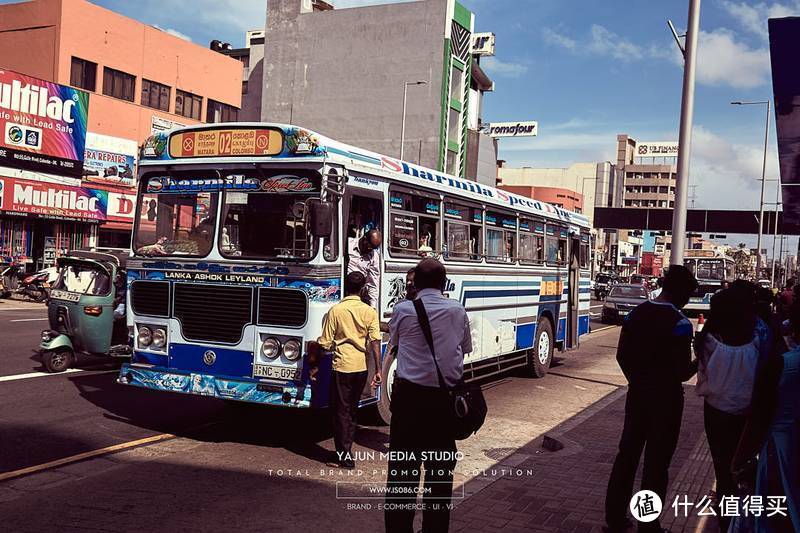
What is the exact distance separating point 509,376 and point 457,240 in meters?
4.63

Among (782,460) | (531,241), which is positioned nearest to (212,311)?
(782,460)

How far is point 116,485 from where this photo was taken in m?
6.56

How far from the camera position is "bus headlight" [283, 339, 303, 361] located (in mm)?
7801

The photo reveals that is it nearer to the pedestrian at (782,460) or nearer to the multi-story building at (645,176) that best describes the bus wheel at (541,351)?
the pedestrian at (782,460)

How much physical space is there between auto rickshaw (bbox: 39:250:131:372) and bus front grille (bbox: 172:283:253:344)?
3999mm

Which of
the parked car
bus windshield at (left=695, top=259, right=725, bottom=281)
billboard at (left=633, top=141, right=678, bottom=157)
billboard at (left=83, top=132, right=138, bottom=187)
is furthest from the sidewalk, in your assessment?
billboard at (left=633, top=141, right=678, bottom=157)

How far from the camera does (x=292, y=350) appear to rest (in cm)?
784

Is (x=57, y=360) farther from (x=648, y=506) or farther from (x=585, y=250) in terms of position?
(x=585, y=250)

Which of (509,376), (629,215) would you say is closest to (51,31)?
(509,376)

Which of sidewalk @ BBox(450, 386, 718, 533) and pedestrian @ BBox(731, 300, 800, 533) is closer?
pedestrian @ BBox(731, 300, 800, 533)

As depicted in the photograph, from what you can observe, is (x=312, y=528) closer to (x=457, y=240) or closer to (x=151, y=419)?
(x=151, y=419)

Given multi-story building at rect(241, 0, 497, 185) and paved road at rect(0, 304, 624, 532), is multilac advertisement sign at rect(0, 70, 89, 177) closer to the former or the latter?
paved road at rect(0, 304, 624, 532)

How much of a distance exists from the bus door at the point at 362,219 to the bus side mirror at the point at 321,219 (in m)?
0.70

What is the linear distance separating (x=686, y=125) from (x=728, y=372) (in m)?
8.82
